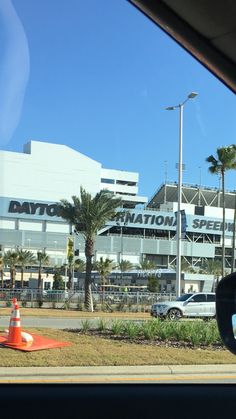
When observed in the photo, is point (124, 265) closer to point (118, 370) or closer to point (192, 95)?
point (118, 370)

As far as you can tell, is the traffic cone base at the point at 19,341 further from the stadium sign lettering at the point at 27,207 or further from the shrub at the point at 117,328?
the stadium sign lettering at the point at 27,207

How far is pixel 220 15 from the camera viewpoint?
303 centimetres

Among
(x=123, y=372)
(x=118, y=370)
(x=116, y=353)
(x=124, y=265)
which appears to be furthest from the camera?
(x=124, y=265)

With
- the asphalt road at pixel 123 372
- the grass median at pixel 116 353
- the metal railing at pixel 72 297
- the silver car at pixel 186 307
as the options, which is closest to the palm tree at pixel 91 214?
the metal railing at pixel 72 297

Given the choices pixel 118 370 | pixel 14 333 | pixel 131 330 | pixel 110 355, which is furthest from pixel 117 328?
pixel 118 370

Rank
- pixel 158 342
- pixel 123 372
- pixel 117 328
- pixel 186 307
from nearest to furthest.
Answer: pixel 123 372 < pixel 158 342 < pixel 117 328 < pixel 186 307

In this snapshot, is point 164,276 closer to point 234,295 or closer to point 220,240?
→ point 220,240

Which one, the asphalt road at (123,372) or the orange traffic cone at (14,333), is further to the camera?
Answer: the orange traffic cone at (14,333)

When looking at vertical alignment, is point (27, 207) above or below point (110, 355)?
above

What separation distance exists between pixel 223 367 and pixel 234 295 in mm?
7799

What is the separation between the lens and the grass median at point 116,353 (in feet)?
32.7

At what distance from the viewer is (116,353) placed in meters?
11.1

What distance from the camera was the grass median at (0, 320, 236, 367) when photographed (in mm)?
9961
